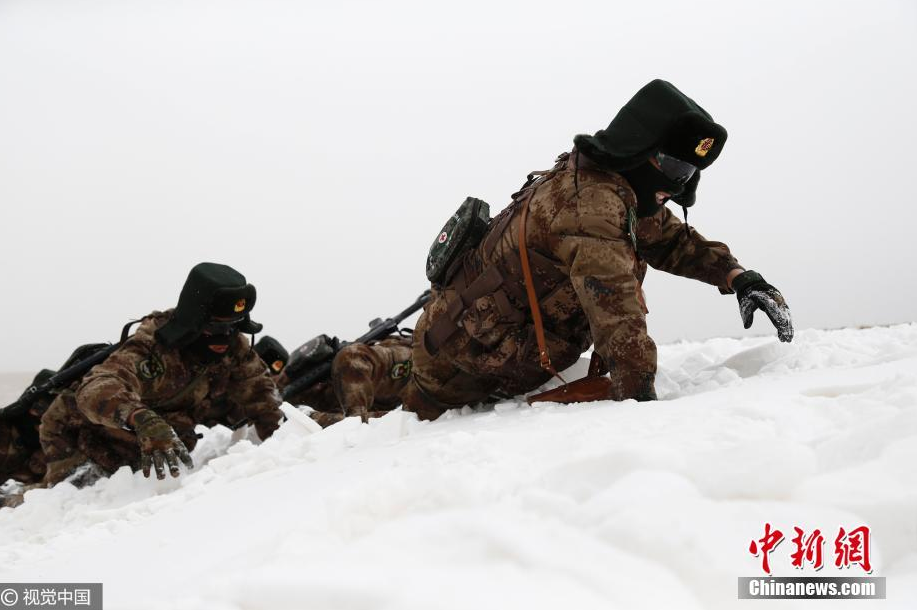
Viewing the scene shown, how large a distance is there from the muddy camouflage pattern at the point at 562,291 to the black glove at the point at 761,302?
0.20 meters

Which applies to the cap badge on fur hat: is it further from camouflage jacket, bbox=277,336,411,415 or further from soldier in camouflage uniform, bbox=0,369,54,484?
soldier in camouflage uniform, bbox=0,369,54,484

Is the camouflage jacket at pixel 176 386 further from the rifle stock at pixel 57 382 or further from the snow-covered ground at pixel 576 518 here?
the snow-covered ground at pixel 576 518

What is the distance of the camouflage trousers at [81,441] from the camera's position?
5.49 m

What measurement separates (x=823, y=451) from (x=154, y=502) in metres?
2.73

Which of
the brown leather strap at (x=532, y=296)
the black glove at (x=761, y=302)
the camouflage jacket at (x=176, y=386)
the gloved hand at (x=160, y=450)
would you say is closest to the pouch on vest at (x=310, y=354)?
the camouflage jacket at (x=176, y=386)

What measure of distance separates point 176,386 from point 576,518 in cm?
476

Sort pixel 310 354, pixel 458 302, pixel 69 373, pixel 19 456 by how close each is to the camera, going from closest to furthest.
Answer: pixel 458 302
pixel 69 373
pixel 19 456
pixel 310 354

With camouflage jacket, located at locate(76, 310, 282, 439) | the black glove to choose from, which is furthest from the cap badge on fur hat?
camouflage jacket, located at locate(76, 310, 282, 439)

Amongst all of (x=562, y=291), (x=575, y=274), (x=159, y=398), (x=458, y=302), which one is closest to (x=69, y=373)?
(x=159, y=398)

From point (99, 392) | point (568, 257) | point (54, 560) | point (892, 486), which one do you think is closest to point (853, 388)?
point (892, 486)

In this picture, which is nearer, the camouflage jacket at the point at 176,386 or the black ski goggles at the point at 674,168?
the black ski goggles at the point at 674,168

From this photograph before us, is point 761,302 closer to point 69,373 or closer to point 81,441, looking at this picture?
point 81,441

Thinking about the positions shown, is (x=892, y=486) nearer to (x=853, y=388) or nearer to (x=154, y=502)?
(x=853, y=388)

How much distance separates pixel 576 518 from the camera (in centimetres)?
138
